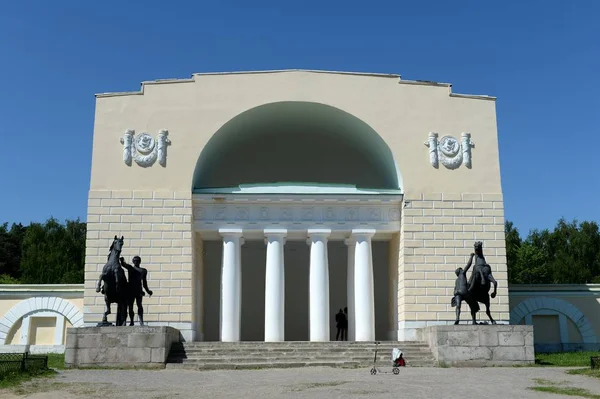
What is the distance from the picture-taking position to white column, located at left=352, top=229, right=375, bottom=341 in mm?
23656

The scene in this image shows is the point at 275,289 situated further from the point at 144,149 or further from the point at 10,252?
the point at 10,252

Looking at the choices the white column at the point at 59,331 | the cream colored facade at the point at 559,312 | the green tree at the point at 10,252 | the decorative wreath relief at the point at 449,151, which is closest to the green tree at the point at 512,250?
the cream colored facade at the point at 559,312

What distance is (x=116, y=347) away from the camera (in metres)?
17.7

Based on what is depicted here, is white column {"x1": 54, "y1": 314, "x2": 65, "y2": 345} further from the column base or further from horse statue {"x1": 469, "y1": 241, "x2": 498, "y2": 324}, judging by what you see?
horse statue {"x1": 469, "y1": 241, "x2": 498, "y2": 324}

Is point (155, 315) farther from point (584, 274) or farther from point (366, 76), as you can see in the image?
point (584, 274)

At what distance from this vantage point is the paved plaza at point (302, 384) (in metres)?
11.5

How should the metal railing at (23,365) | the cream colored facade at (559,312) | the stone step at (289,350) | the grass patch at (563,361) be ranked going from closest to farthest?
the metal railing at (23,365) → the grass patch at (563,361) → the stone step at (289,350) → the cream colored facade at (559,312)

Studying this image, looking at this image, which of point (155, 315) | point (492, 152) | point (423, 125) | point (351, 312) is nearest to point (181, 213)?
point (155, 315)

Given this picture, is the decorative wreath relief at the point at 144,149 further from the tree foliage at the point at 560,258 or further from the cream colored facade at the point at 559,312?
the tree foliage at the point at 560,258

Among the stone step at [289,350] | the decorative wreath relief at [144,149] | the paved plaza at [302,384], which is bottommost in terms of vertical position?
the paved plaza at [302,384]

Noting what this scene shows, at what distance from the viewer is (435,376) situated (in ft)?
48.1

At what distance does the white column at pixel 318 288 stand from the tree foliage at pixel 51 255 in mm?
27643

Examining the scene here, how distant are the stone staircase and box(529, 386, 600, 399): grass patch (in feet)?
17.2

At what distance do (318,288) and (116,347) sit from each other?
8.15m
